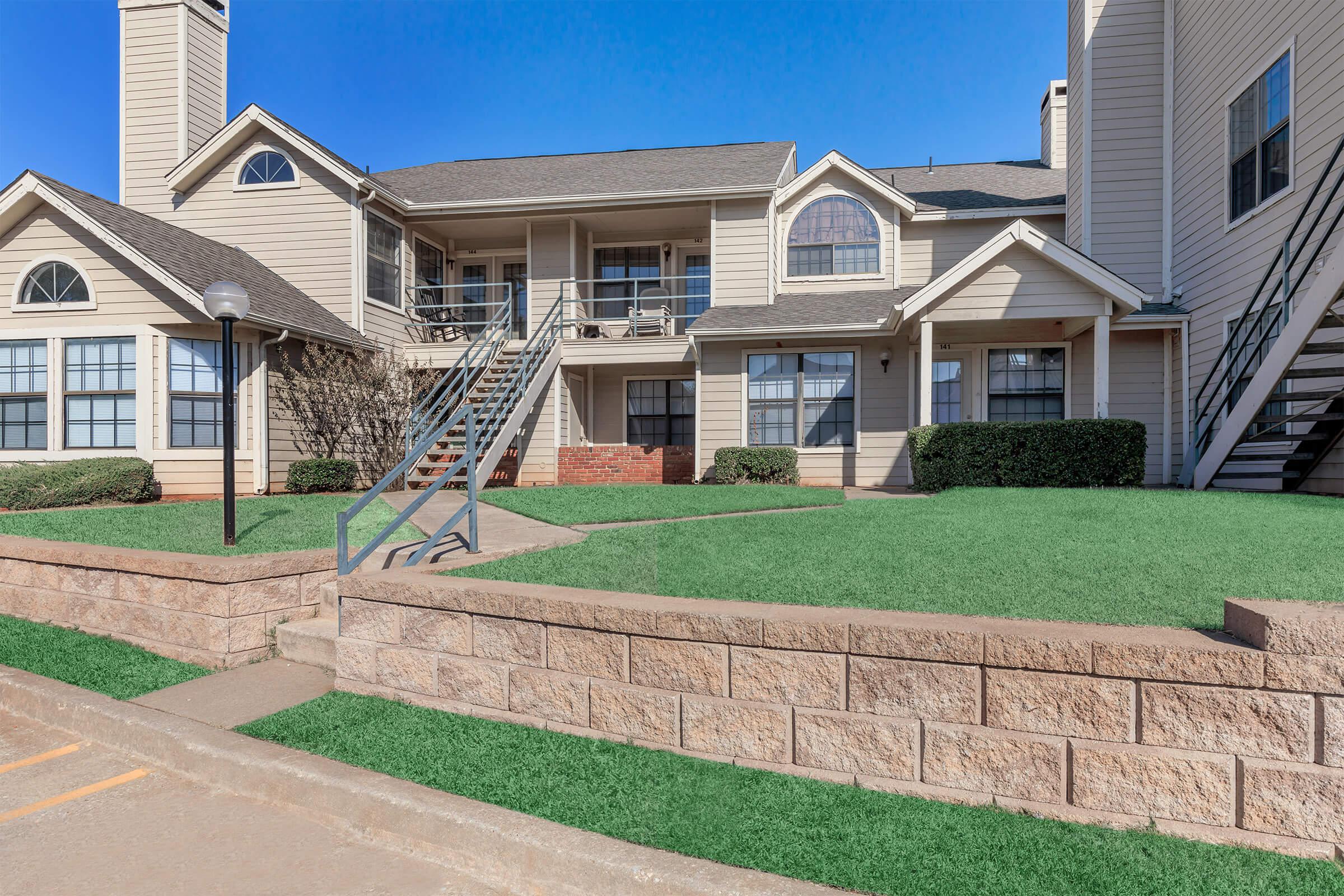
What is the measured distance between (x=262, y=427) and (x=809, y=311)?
9430mm

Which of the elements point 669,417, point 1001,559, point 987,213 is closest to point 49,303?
point 669,417

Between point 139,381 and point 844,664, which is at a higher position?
point 139,381

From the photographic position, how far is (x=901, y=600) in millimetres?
4078

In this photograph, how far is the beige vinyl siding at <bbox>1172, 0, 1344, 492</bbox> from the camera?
8.70 m

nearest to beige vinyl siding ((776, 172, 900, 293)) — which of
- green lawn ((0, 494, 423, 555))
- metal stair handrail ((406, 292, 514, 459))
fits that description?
metal stair handrail ((406, 292, 514, 459))

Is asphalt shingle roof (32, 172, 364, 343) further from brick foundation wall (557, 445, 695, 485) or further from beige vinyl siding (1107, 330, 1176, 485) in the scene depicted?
beige vinyl siding (1107, 330, 1176, 485)

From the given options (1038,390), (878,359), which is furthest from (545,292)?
(1038,390)

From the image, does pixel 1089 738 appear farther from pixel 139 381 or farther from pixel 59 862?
pixel 139 381

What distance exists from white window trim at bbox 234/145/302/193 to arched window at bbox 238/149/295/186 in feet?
0.03

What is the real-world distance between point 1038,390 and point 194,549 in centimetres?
1273

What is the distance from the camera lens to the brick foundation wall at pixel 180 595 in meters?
5.10

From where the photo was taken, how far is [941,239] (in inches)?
583

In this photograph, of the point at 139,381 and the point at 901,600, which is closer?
the point at 901,600

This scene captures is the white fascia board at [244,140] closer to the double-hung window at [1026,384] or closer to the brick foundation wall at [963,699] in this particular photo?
the double-hung window at [1026,384]
